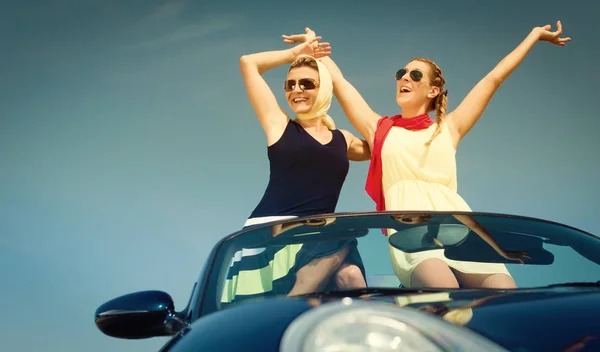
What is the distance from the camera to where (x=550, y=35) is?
5879 millimetres

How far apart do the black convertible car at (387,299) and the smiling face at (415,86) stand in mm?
2558

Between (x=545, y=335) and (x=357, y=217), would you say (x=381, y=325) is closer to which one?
(x=545, y=335)

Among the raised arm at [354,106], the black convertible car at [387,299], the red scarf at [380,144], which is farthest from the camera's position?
the raised arm at [354,106]

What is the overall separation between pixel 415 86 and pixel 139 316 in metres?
3.46

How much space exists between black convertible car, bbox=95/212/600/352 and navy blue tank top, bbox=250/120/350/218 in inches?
77.8

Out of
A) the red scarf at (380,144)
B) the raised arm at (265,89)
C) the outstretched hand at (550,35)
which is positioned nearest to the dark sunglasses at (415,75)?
the red scarf at (380,144)

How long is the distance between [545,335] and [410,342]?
25 centimetres

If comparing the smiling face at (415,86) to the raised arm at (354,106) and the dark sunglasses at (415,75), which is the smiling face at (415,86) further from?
the raised arm at (354,106)

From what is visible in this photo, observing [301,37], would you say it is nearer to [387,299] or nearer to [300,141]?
[300,141]

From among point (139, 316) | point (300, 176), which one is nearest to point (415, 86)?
point (300, 176)

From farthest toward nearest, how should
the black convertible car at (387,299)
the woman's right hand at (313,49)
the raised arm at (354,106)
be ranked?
the woman's right hand at (313,49) < the raised arm at (354,106) < the black convertible car at (387,299)

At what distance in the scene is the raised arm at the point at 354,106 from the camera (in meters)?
5.15


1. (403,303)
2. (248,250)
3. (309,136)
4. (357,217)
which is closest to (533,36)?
(309,136)

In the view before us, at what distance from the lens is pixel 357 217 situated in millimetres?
2643
